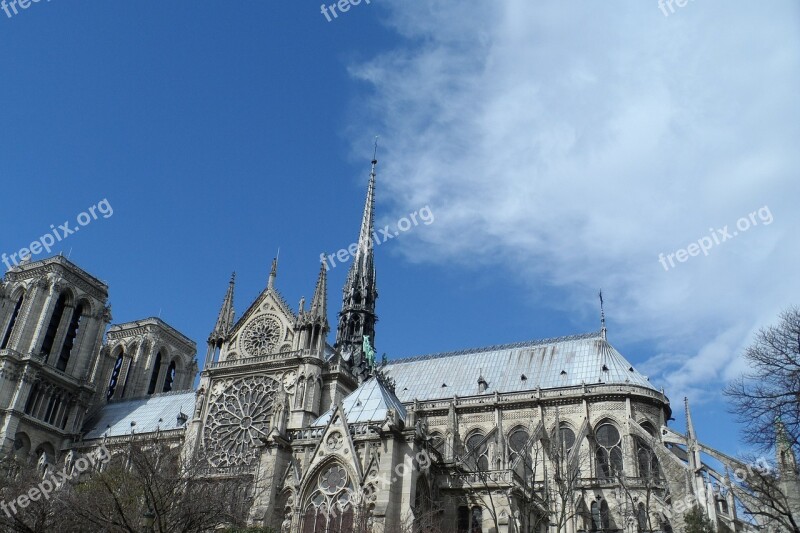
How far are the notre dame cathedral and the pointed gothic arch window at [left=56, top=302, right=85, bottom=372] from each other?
182 mm

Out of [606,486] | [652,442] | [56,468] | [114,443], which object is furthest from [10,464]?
[652,442]

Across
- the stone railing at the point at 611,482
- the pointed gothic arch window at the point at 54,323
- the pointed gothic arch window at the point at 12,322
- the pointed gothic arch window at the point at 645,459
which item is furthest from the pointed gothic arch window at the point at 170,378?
the pointed gothic arch window at the point at 645,459

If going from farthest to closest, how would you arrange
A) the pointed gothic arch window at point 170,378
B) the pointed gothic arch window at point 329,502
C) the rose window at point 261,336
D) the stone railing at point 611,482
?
the pointed gothic arch window at point 170,378 < the rose window at point 261,336 < the stone railing at point 611,482 < the pointed gothic arch window at point 329,502

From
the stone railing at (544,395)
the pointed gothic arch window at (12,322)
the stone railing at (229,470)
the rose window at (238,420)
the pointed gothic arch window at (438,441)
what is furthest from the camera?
the pointed gothic arch window at (12,322)

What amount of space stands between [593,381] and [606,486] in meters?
8.73

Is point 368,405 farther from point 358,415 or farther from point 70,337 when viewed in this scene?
point 70,337

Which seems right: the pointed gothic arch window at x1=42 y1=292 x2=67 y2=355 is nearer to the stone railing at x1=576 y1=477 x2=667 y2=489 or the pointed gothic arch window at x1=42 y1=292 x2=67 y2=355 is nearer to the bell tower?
the bell tower

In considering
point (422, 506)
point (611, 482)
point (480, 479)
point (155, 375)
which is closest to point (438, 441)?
point (611, 482)

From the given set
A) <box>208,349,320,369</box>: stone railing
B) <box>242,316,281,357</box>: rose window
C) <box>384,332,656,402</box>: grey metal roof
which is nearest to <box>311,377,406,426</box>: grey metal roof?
<box>208,349,320,369</box>: stone railing

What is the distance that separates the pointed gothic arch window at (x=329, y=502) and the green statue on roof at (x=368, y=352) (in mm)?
22702

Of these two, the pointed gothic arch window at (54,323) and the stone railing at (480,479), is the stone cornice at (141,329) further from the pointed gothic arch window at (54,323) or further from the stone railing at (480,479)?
the stone railing at (480,479)

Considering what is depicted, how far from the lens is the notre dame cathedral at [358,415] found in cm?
2623

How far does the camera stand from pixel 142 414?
191ft

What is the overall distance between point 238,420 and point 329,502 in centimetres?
1801
